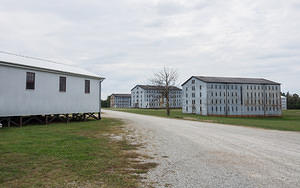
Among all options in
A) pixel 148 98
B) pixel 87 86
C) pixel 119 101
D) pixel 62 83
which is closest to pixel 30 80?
pixel 62 83

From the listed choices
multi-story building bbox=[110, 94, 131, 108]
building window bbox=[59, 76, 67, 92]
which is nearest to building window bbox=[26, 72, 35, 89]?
building window bbox=[59, 76, 67, 92]

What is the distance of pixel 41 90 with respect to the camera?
19.2m

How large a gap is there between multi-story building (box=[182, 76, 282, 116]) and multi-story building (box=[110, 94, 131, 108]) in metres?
64.6

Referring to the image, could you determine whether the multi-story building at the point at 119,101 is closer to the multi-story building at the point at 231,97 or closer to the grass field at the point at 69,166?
the multi-story building at the point at 231,97

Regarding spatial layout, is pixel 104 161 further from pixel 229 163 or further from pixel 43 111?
pixel 43 111

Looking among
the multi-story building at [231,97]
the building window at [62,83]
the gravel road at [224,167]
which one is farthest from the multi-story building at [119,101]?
the gravel road at [224,167]

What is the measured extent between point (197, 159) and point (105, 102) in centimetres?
10896

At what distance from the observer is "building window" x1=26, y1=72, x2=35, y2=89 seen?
1821 centimetres

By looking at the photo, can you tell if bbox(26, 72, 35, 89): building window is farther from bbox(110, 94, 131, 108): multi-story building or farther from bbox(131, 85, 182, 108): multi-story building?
bbox(110, 94, 131, 108): multi-story building

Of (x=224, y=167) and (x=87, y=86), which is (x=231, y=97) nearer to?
(x=87, y=86)

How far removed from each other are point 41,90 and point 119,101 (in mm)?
101771

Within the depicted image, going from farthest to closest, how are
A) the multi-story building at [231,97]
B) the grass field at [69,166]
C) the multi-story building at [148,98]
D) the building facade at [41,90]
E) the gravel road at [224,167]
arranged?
the multi-story building at [148,98] < the multi-story building at [231,97] < the building facade at [41,90] < the gravel road at [224,167] < the grass field at [69,166]

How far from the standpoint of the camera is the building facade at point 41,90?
16938mm

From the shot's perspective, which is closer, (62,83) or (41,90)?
(41,90)
